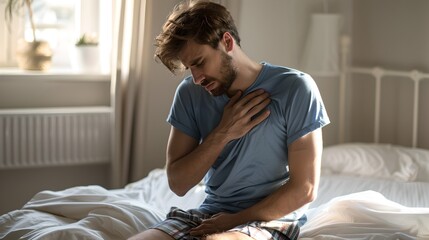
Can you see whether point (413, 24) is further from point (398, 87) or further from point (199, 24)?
point (199, 24)

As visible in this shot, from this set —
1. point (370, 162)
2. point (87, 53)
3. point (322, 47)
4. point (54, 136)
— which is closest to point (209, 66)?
point (370, 162)

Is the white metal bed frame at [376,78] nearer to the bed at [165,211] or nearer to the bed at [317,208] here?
the bed at [317,208]

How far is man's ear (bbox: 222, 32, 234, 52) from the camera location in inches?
67.0

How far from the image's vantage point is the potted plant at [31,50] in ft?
10.4

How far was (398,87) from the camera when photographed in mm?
3125

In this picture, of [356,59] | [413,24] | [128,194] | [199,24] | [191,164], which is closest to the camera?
[199,24]

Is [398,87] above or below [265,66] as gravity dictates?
below

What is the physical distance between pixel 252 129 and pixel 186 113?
0.68ft

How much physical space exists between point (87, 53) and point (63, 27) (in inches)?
10.6

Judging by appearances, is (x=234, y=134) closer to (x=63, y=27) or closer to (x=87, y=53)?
(x=87, y=53)

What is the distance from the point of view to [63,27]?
343cm

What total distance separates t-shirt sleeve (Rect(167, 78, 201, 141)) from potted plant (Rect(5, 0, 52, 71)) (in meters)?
1.53

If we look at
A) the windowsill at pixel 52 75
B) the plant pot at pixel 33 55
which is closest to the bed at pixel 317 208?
the windowsill at pixel 52 75

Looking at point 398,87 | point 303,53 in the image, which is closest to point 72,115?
point 303,53
